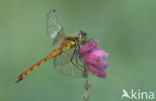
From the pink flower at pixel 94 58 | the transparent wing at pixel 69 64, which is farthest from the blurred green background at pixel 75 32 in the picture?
the pink flower at pixel 94 58

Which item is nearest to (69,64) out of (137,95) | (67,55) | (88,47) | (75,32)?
(67,55)

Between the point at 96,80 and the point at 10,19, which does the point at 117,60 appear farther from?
the point at 10,19

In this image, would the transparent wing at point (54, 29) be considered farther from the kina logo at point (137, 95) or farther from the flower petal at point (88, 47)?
the kina logo at point (137, 95)

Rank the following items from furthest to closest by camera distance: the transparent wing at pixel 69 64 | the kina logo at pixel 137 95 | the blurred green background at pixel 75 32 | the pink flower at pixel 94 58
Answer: the blurred green background at pixel 75 32 < the kina logo at pixel 137 95 < the transparent wing at pixel 69 64 < the pink flower at pixel 94 58

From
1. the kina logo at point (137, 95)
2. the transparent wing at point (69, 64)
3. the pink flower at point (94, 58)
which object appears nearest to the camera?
the pink flower at point (94, 58)

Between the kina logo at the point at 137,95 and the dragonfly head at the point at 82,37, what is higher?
the dragonfly head at the point at 82,37

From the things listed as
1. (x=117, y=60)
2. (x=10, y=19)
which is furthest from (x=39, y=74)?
(x=10, y=19)

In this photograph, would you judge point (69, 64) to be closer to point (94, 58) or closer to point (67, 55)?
point (67, 55)

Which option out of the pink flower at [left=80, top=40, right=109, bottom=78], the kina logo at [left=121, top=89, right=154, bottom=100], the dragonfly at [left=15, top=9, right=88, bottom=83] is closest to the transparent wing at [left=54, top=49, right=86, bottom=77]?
the dragonfly at [left=15, top=9, right=88, bottom=83]
